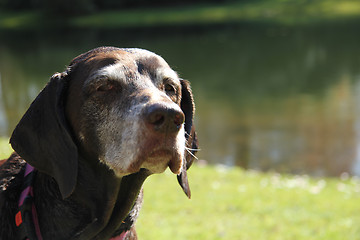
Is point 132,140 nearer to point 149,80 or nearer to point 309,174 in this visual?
point 149,80

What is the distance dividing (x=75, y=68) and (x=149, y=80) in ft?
1.55

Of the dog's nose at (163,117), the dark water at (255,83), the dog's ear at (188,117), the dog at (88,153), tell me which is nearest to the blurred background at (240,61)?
the dark water at (255,83)

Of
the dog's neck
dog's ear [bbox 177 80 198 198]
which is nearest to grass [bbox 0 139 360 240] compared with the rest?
dog's ear [bbox 177 80 198 198]

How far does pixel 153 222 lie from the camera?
7301mm

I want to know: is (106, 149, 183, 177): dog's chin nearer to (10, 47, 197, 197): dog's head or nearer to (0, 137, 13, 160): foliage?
(10, 47, 197, 197): dog's head

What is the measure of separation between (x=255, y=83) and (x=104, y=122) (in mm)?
20853

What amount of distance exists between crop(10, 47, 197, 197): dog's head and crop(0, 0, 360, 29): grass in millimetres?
41449

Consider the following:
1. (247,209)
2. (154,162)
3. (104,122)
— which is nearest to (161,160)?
(154,162)

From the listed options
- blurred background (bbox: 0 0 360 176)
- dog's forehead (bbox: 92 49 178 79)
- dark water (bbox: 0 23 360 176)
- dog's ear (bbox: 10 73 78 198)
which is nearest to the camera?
dog's ear (bbox: 10 73 78 198)

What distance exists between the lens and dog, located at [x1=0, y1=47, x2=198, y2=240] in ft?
9.44

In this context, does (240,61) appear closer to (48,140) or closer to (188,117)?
(188,117)

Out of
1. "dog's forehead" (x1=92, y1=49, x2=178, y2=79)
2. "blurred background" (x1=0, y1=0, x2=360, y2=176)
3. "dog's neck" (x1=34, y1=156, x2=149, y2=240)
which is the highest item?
"dog's forehead" (x1=92, y1=49, x2=178, y2=79)

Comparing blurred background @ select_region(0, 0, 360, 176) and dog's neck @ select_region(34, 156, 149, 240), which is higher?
dog's neck @ select_region(34, 156, 149, 240)

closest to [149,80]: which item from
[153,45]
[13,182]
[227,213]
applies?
[13,182]
